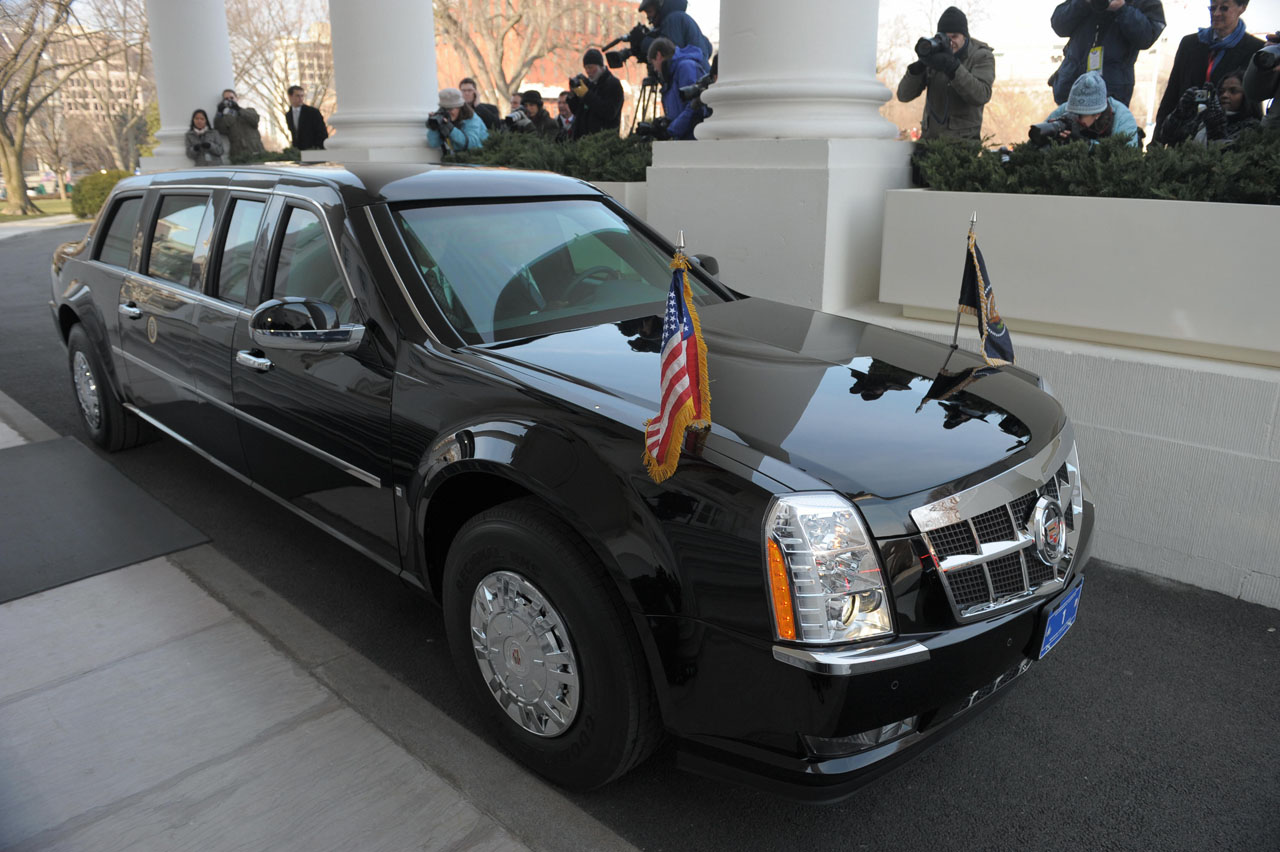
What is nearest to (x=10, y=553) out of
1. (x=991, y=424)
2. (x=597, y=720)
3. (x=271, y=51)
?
(x=597, y=720)

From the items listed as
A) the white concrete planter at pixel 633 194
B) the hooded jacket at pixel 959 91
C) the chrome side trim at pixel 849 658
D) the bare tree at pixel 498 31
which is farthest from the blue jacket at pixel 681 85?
the bare tree at pixel 498 31

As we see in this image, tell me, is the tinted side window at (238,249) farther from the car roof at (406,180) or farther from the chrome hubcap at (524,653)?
the chrome hubcap at (524,653)

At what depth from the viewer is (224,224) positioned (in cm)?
421

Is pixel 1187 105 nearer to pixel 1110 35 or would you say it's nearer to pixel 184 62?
pixel 1110 35

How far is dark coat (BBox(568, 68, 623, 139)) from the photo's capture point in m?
9.64

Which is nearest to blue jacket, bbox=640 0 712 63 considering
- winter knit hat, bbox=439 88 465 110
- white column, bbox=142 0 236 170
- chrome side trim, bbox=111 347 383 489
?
winter knit hat, bbox=439 88 465 110

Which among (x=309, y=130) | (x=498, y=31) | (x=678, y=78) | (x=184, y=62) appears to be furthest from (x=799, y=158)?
(x=498, y=31)

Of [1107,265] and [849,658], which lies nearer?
[849,658]

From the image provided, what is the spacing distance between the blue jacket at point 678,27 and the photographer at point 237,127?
8177 millimetres

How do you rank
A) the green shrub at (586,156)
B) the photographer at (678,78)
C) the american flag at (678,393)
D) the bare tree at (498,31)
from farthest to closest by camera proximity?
the bare tree at (498,31) < the green shrub at (586,156) < the photographer at (678,78) < the american flag at (678,393)

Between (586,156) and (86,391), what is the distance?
4159 mm

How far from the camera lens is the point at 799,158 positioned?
19.1ft

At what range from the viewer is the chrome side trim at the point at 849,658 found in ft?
7.20

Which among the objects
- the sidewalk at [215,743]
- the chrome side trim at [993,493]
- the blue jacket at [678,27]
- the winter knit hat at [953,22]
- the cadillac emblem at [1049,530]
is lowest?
the sidewalk at [215,743]
